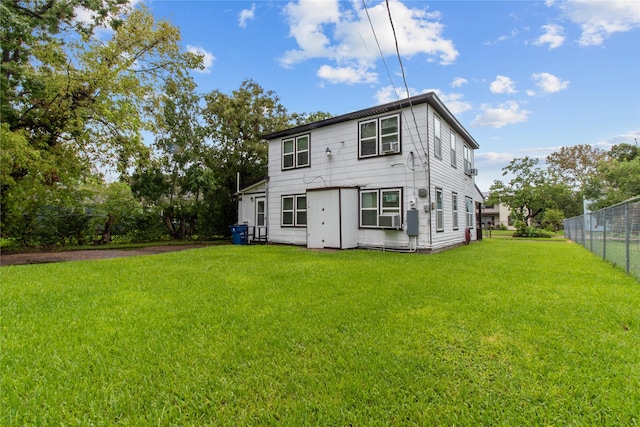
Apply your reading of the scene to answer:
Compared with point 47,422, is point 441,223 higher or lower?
higher

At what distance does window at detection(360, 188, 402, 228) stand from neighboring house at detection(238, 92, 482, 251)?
0.03 m

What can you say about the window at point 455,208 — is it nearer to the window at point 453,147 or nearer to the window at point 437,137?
the window at point 453,147

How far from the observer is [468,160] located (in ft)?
46.8

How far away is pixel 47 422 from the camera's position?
5.77ft

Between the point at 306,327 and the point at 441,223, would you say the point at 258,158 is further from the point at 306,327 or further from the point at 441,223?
the point at 306,327

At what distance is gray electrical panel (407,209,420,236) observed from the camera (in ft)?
30.4

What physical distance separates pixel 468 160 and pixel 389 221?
7.11 metres

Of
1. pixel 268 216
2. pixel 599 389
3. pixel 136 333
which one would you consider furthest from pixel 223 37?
pixel 599 389

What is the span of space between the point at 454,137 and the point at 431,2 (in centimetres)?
692

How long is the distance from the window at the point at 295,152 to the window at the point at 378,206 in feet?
9.97

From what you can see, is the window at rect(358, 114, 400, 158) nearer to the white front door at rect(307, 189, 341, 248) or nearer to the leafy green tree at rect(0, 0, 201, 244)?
the white front door at rect(307, 189, 341, 248)

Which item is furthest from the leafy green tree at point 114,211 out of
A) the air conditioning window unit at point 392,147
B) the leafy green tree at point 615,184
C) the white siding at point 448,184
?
the leafy green tree at point 615,184

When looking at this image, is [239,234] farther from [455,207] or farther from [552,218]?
[552,218]

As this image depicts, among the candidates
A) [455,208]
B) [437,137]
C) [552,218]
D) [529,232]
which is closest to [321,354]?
[437,137]
